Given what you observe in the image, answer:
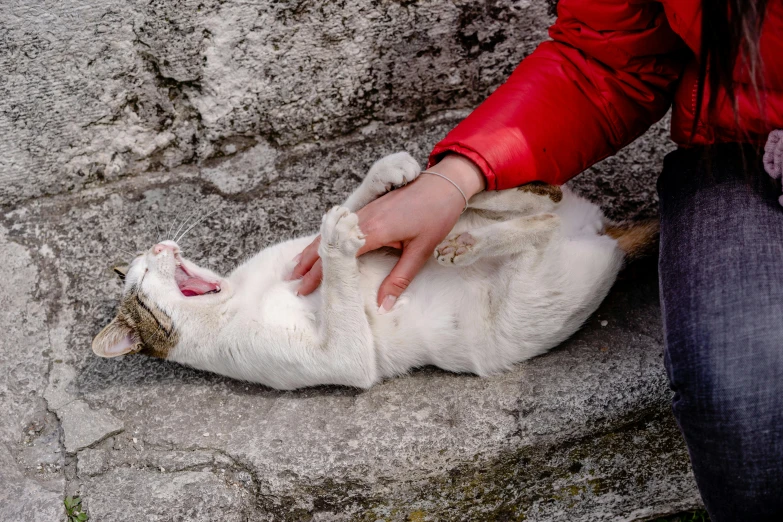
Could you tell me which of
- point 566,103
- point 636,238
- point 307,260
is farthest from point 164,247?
point 636,238

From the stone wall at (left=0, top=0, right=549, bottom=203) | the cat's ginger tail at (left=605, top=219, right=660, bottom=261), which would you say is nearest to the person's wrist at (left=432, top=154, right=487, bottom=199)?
the cat's ginger tail at (left=605, top=219, right=660, bottom=261)

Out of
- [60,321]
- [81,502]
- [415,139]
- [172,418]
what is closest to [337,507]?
[172,418]

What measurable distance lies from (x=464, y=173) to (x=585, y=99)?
0.40 meters

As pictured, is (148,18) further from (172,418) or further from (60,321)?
(172,418)

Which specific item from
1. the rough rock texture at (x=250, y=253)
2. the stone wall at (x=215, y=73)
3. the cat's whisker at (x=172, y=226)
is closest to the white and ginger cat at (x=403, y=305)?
the rough rock texture at (x=250, y=253)

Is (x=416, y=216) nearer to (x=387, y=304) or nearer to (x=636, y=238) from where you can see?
(x=387, y=304)

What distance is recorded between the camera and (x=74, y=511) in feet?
6.41

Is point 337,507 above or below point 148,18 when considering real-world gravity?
below

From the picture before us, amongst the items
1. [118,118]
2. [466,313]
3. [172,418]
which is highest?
[118,118]

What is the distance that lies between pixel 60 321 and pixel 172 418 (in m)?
0.58

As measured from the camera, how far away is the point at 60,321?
92.8 inches

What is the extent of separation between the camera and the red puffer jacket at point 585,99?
184cm

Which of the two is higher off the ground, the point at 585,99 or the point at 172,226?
Answer: the point at 585,99

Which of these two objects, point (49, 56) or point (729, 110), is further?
point (49, 56)
